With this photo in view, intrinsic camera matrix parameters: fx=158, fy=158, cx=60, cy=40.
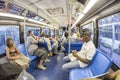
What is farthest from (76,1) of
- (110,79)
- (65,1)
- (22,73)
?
(110,79)

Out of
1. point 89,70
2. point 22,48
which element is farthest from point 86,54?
point 22,48

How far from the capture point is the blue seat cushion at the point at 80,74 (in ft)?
9.99

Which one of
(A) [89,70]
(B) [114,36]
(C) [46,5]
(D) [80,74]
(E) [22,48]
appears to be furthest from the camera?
(E) [22,48]

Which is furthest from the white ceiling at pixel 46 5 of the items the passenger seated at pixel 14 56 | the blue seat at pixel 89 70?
the blue seat at pixel 89 70

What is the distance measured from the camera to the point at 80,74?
3.23 metres

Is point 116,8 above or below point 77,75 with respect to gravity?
above

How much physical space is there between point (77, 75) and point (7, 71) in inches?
55.5

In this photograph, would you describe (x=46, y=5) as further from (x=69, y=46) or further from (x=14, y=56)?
(x=14, y=56)

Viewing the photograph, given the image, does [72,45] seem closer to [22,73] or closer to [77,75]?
[77,75]

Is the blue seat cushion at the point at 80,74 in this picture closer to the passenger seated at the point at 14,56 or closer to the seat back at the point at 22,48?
the passenger seated at the point at 14,56

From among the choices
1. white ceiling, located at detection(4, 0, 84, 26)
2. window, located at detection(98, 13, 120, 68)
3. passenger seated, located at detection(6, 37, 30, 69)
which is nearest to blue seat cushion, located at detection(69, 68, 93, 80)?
window, located at detection(98, 13, 120, 68)

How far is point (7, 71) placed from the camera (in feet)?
7.77

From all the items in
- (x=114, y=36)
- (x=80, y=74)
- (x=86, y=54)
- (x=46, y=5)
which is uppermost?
(x=46, y=5)

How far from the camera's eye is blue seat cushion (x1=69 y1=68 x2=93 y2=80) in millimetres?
3044
